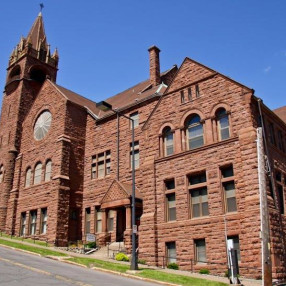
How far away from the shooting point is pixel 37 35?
1774 inches

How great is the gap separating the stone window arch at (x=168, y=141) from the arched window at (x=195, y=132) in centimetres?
129

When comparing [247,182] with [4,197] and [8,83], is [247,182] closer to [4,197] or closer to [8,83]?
[4,197]

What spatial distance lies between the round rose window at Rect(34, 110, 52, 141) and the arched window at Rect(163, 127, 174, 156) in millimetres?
14827

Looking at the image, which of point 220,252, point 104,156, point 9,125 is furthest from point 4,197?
point 220,252

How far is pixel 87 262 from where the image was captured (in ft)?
64.1

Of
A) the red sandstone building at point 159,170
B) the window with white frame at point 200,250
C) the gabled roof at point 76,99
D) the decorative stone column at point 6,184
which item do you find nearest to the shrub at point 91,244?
the red sandstone building at point 159,170

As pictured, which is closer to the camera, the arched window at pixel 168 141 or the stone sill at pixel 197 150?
the stone sill at pixel 197 150

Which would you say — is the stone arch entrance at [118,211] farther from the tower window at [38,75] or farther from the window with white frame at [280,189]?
the tower window at [38,75]

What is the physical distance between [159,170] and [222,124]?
193 inches

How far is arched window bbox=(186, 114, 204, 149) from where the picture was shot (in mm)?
22003

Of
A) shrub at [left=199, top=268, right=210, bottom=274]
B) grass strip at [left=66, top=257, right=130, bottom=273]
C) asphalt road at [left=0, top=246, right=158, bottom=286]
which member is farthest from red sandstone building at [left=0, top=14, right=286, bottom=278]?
asphalt road at [left=0, top=246, right=158, bottom=286]

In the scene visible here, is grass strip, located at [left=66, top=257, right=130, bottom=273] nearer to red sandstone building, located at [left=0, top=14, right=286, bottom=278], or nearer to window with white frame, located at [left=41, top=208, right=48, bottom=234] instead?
red sandstone building, located at [left=0, top=14, right=286, bottom=278]

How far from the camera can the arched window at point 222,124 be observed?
2091 cm

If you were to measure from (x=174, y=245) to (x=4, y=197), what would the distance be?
2067cm
